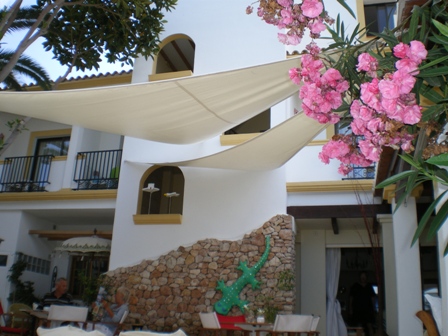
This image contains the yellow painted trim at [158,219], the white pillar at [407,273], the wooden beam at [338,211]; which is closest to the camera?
the white pillar at [407,273]

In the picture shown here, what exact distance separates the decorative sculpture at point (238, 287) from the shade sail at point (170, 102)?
254cm

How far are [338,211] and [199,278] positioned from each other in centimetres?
272

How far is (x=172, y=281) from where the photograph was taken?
8945 millimetres

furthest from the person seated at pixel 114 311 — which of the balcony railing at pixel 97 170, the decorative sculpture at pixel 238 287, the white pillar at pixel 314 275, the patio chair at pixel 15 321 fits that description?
the white pillar at pixel 314 275

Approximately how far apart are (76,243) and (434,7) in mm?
8646

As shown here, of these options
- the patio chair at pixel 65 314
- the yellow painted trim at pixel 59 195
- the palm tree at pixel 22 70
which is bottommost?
the patio chair at pixel 65 314

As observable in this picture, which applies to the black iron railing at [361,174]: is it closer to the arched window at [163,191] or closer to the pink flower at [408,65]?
the arched window at [163,191]

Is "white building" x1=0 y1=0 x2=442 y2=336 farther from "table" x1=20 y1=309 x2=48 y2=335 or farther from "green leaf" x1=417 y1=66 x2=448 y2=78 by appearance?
"green leaf" x1=417 y1=66 x2=448 y2=78

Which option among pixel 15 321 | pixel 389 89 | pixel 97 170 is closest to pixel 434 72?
pixel 389 89

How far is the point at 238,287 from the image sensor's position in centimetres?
845

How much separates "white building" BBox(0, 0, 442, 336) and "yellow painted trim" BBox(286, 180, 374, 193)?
0.02m

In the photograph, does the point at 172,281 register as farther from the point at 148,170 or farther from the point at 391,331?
the point at 391,331

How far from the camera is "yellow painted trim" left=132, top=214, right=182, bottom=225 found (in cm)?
927

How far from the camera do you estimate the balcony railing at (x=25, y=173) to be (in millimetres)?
11406
